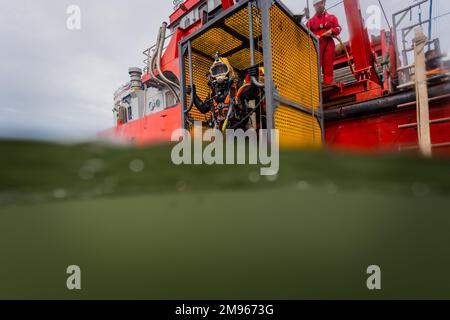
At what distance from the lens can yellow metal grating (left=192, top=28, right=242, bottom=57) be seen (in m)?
5.29

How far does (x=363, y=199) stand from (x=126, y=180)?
3.12 meters

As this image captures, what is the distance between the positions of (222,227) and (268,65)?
2391 mm

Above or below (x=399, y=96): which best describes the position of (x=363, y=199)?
below

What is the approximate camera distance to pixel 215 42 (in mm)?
5543

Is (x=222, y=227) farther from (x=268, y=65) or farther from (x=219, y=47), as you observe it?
(x=219, y=47)

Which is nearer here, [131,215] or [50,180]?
[50,180]

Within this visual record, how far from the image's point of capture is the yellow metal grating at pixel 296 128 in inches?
151

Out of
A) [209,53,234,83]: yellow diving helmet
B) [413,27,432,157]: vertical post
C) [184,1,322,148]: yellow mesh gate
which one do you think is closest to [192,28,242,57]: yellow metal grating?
[184,1,322,148]: yellow mesh gate

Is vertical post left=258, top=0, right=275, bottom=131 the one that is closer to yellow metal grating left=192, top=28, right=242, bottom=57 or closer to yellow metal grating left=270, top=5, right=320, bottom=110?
yellow metal grating left=270, top=5, right=320, bottom=110

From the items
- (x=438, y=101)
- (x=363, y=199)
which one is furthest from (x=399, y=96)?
(x=363, y=199)

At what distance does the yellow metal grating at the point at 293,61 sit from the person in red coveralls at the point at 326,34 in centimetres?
61

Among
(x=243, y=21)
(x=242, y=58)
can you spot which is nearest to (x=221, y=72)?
(x=243, y=21)
